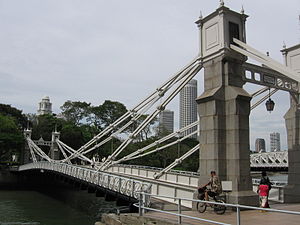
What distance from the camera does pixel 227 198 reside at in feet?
33.6

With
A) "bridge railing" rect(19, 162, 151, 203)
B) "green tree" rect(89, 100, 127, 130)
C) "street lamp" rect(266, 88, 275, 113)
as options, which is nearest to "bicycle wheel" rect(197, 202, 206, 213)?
"bridge railing" rect(19, 162, 151, 203)

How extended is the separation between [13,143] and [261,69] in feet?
136

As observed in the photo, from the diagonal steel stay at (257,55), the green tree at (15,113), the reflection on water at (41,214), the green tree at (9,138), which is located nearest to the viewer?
the diagonal steel stay at (257,55)

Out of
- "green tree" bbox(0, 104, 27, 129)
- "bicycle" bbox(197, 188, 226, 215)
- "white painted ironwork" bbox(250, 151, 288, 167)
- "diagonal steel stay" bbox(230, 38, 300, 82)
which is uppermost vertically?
"green tree" bbox(0, 104, 27, 129)

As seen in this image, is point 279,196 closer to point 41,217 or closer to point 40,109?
point 41,217

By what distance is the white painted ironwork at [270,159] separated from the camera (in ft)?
187

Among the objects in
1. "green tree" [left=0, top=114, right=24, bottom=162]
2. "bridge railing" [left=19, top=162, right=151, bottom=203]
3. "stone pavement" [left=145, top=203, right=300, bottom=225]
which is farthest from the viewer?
"green tree" [left=0, top=114, right=24, bottom=162]

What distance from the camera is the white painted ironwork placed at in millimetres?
57116

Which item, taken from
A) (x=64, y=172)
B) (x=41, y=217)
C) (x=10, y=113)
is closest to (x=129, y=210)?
(x=41, y=217)

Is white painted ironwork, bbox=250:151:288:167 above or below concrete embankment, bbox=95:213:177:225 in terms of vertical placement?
above

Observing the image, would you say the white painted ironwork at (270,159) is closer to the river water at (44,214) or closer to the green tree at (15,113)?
the river water at (44,214)

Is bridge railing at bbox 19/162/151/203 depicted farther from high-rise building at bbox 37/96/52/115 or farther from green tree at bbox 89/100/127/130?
high-rise building at bbox 37/96/52/115

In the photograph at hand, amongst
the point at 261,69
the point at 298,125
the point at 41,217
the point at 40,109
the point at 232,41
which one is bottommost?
the point at 41,217

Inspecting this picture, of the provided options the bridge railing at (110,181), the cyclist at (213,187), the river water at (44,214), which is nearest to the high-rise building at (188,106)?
the river water at (44,214)
